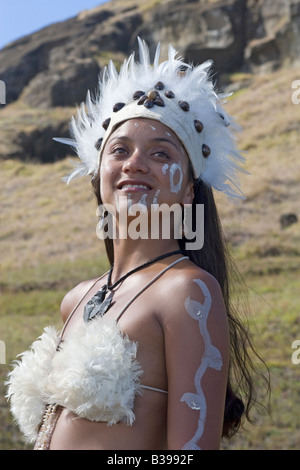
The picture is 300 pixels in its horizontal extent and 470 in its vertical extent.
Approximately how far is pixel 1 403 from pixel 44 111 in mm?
38170

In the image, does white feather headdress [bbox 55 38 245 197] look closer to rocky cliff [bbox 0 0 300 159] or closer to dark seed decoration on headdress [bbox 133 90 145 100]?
dark seed decoration on headdress [bbox 133 90 145 100]

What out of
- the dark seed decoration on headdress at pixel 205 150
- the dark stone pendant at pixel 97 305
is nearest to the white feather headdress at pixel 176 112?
the dark seed decoration on headdress at pixel 205 150

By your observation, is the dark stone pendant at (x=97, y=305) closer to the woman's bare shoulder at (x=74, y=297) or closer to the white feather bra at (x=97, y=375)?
the white feather bra at (x=97, y=375)

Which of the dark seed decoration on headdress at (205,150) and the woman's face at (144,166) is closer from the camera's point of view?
the woman's face at (144,166)

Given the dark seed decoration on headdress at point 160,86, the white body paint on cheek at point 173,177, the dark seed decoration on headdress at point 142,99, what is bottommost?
the white body paint on cheek at point 173,177

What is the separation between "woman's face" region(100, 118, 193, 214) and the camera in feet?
7.95

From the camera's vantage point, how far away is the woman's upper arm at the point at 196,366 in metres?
2.00

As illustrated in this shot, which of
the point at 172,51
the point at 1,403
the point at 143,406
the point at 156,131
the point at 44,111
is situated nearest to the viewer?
the point at 143,406

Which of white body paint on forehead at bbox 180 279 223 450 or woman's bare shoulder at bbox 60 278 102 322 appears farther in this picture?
woman's bare shoulder at bbox 60 278 102 322

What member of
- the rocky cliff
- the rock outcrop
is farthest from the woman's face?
the rock outcrop

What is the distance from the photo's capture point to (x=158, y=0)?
5856cm

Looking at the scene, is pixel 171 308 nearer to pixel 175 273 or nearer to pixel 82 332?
pixel 175 273

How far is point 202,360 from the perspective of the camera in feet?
6.72

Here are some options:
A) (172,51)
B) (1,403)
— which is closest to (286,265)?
(1,403)
